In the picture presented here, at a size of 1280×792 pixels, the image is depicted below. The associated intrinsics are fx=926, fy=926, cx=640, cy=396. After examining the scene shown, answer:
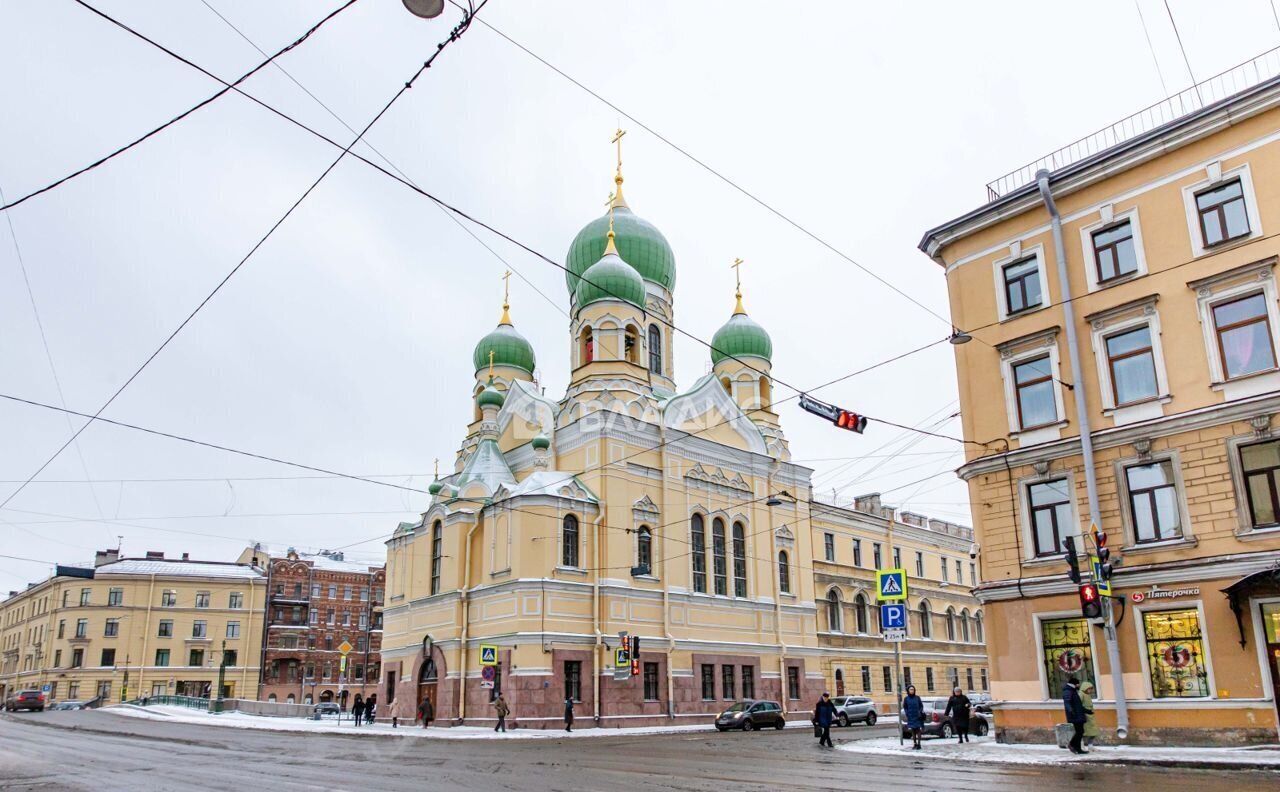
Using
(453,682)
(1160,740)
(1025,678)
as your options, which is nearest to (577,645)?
(453,682)

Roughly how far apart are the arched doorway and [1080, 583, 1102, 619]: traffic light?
2450 centimetres

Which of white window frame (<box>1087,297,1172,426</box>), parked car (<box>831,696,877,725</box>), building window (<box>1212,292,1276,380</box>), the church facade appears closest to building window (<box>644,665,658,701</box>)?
the church facade

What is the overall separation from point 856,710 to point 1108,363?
19523 millimetres

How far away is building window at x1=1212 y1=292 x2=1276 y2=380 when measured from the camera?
1806 cm

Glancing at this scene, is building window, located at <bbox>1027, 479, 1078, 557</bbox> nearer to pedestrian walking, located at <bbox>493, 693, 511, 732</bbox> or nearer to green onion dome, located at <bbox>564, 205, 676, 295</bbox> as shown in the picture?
pedestrian walking, located at <bbox>493, 693, 511, 732</bbox>

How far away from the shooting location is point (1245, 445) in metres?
17.9

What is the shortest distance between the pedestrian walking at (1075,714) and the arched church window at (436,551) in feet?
81.9

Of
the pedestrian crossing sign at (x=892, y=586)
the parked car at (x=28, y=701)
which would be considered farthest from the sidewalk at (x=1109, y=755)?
the parked car at (x=28, y=701)

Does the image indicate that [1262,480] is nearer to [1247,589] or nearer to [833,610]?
[1247,589]

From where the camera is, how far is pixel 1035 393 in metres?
21.5

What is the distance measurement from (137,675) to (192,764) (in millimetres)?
58319

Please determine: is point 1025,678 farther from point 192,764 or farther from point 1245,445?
point 192,764

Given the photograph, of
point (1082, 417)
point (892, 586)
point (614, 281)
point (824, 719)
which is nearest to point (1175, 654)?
point (1082, 417)

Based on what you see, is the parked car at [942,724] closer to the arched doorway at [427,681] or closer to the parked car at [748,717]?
the parked car at [748,717]
